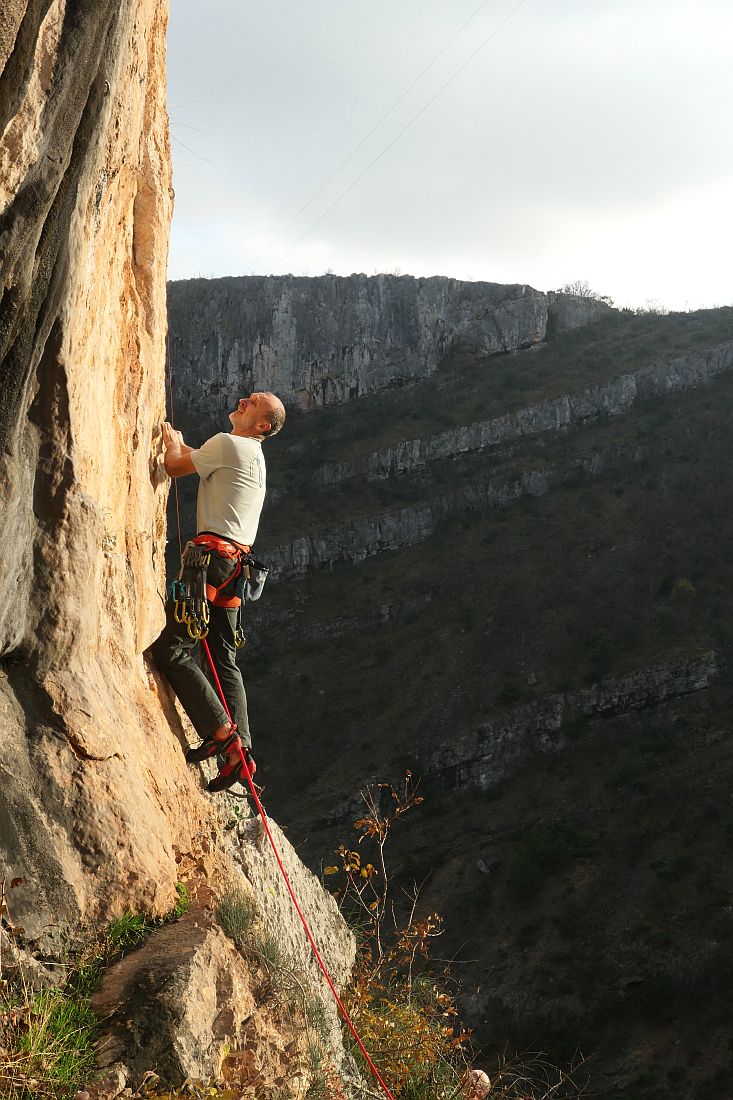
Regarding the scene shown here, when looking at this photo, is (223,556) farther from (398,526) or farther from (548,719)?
(398,526)

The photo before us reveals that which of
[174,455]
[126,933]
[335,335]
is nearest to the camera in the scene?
[126,933]

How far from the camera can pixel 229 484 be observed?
4.63m

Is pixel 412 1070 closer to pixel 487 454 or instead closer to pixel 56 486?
pixel 56 486

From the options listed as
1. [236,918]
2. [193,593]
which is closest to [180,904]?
[236,918]

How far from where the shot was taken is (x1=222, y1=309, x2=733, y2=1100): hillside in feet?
75.3

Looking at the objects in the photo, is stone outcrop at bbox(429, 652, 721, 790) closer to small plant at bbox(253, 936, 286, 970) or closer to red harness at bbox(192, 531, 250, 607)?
red harness at bbox(192, 531, 250, 607)

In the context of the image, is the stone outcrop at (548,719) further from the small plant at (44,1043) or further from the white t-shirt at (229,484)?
the small plant at (44,1043)

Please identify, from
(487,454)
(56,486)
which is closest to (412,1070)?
(56,486)

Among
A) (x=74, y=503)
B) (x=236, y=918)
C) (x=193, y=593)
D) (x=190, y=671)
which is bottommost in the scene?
(x=236, y=918)

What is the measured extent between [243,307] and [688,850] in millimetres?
45555

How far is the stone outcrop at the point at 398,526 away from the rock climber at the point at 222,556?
144ft

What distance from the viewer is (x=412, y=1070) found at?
4.86 m

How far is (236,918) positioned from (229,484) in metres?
1.94

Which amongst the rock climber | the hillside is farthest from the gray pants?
the hillside
